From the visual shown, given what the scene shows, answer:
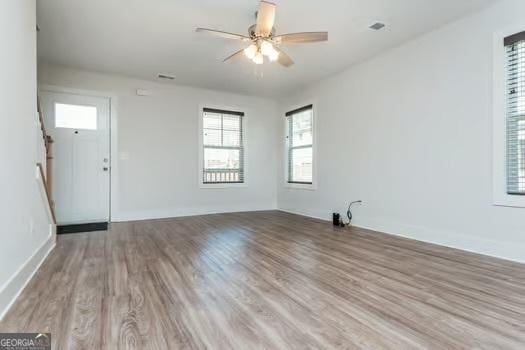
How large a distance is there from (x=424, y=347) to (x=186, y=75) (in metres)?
4.87

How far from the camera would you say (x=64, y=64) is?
14.5 feet

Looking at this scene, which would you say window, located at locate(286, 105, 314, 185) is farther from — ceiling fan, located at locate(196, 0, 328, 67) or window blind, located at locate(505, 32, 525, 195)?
window blind, located at locate(505, 32, 525, 195)

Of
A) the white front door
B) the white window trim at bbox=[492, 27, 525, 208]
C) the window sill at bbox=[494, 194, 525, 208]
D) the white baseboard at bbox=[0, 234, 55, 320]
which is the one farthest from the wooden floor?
the white front door

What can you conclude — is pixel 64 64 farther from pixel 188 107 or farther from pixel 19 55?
pixel 19 55

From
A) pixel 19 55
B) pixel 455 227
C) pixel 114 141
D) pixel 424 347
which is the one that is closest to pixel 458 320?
pixel 424 347

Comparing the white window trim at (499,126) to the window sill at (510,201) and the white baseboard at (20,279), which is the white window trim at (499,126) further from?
the white baseboard at (20,279)

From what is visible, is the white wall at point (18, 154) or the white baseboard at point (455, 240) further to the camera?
the white baseboard at point (455, 240)

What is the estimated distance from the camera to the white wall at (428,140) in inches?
115

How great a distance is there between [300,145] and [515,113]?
354 cm

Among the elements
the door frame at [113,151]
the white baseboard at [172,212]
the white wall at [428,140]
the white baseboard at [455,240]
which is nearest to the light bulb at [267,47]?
the white wall at [428,140]

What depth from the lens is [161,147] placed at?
534cm

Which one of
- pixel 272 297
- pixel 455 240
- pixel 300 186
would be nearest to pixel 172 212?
pixel 300 186

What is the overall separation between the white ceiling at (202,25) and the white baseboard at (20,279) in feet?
8.14

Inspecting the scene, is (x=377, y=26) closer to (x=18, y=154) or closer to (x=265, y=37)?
(x=265, y=37)
